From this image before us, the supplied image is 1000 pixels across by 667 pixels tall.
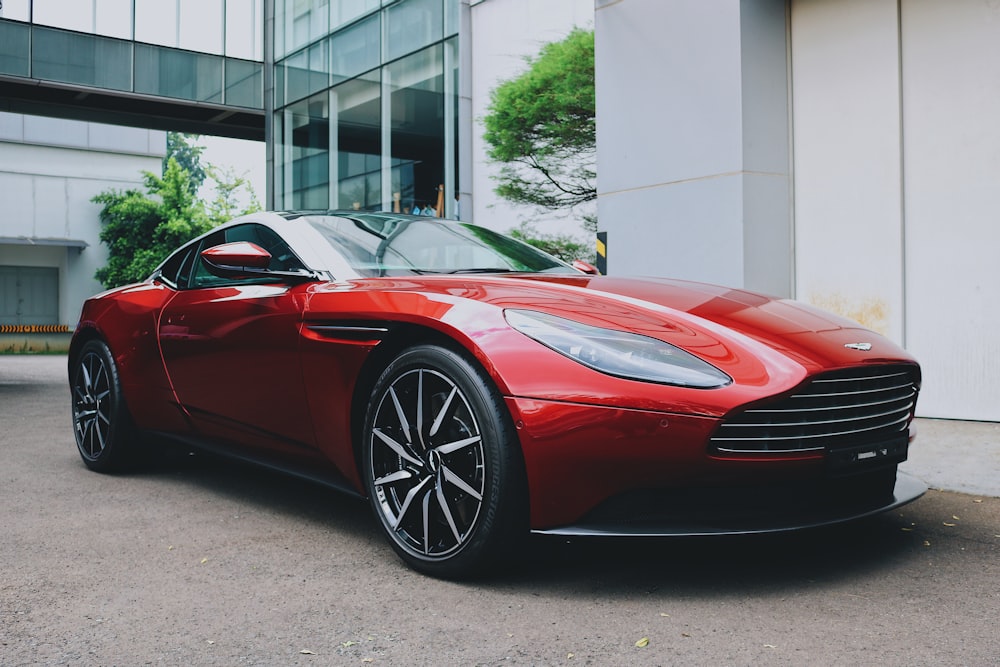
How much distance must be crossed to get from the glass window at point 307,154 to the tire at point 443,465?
15240mm

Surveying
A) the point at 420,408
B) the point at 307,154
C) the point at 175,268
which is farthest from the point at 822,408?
the point at 307,154

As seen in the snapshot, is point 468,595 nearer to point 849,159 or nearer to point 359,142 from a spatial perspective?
point 849,159

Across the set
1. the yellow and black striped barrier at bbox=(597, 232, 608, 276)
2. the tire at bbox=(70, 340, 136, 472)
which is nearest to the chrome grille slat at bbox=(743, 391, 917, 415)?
the tire at bbox=(70, 340, 136, 472)

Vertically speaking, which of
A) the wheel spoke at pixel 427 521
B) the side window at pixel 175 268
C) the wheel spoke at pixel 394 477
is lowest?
the wheel spoke at pixel 427 521

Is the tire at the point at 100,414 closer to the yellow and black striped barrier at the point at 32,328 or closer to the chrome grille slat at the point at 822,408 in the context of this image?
the chrome grille slat at the point at 822,408

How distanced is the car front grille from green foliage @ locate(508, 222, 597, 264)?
9.34 meters

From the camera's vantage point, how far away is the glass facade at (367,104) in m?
15.1

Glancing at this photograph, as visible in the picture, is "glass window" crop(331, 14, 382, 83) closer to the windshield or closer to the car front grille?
the windshield

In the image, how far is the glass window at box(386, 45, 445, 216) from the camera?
15.1 m

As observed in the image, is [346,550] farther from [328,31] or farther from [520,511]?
[328,31]

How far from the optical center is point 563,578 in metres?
2.92

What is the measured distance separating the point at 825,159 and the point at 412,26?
964cm

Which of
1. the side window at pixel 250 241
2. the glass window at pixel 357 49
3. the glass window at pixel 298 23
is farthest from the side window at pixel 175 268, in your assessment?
the glass window at pixel 298 23

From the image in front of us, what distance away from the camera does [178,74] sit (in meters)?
20.1
